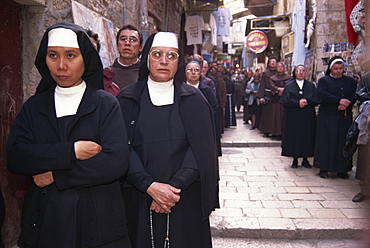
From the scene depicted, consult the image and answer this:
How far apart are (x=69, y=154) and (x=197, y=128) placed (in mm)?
870

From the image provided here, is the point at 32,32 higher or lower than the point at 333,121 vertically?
higher

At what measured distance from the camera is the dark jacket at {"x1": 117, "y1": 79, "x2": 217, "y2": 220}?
2.39 metres

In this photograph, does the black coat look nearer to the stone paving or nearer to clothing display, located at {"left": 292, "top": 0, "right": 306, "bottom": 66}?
the stone paving

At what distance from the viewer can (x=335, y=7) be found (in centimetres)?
909

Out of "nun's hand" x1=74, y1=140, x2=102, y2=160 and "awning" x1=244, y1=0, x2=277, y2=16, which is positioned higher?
"awning" x1=244, y1=0, x2=277, y2=16

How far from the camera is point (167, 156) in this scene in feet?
7.79

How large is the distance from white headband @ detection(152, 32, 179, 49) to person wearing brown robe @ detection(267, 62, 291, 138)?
7.32 meters

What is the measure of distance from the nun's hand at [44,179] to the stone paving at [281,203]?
262 centimetres

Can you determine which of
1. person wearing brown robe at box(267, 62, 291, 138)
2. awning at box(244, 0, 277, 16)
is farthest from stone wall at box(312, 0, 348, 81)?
awning at box(244, 0, 277, 16)

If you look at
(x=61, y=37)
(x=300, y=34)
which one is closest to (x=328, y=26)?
(x=300, y=34)

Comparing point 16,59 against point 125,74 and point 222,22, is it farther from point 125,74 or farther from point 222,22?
point 222,22

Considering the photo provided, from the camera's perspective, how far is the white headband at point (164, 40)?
2473 mm

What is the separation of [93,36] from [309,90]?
4779 millimetres

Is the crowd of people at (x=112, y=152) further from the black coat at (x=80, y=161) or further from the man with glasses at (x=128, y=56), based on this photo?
the man with glasses at (x=128, y=56)
